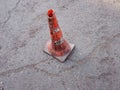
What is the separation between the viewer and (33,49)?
2.75 metres

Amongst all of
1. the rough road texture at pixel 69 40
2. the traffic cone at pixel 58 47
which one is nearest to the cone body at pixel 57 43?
the traffic cone at pixel 58 47

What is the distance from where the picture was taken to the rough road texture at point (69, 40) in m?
2.38

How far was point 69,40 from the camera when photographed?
277 cm

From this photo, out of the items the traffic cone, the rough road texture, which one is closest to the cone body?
the traffic cone

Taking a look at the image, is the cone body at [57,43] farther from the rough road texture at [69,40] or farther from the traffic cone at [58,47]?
the rough road texture at [69,40]

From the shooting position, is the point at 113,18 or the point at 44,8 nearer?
the point at 113,18

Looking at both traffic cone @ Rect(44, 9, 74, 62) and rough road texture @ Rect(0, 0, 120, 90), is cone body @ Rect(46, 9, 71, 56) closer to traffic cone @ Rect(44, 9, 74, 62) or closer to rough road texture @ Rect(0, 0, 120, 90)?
traffic cone @ Rect(44, 9, 74, 62)

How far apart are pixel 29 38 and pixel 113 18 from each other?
1253mm

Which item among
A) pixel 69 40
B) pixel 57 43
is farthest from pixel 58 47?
pixel 69 40

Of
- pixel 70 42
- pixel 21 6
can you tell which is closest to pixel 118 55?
pixel 70 42

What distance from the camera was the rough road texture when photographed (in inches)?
93.6

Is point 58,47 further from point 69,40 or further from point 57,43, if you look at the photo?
point 69,40

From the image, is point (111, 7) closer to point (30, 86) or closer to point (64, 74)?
point (64, 74)

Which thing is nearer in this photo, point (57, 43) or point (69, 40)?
point (57, 43)
